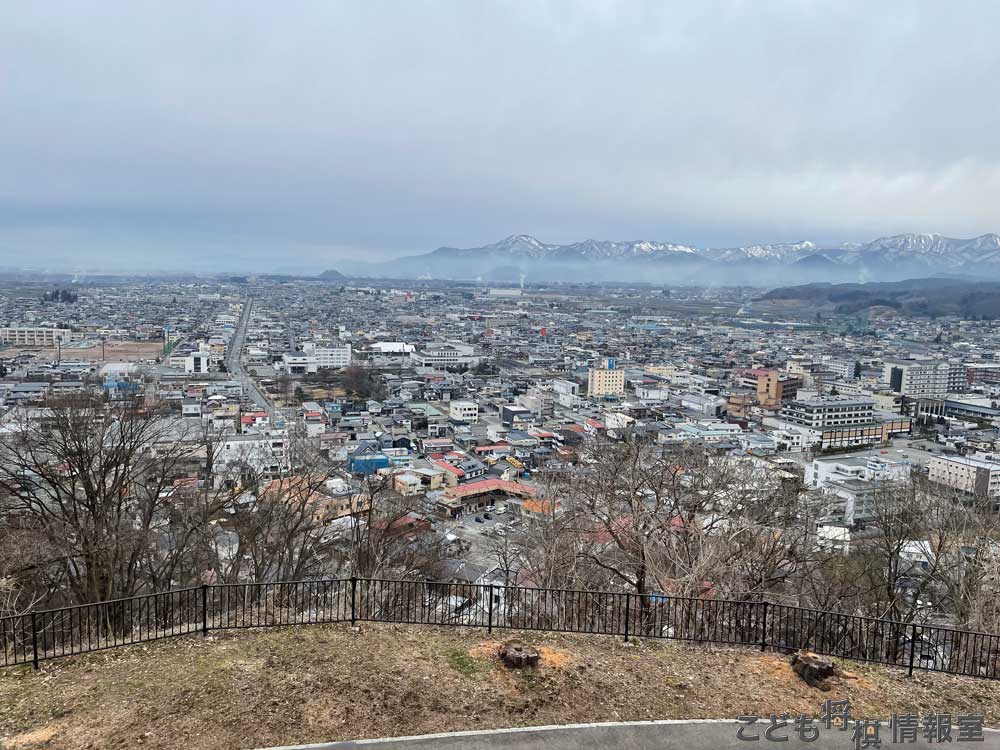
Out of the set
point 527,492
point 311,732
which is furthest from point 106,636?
point 527,492

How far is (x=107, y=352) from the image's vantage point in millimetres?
55500

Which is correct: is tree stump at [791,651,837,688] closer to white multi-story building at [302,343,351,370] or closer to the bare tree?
the bare tree

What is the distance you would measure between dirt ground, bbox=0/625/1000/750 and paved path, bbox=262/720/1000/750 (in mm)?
126

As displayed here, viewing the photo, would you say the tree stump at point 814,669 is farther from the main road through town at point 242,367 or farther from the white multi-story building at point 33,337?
the white multi-story building at point 33,337

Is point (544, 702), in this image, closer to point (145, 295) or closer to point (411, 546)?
point (411, 546)

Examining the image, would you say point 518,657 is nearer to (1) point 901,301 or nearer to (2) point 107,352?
(2) point 107,352

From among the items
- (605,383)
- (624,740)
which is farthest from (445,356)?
(624,740)

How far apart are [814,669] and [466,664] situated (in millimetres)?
2683

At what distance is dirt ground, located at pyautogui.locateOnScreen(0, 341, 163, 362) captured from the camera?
5168 centimetres

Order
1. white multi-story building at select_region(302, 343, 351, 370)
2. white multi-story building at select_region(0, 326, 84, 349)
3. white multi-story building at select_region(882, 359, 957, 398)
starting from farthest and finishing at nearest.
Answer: white multi-story building at select_region(0, 326, 84, 349)
white multi-story building at select_region(302, 343, 351, 370)
white multi-story building at select_region(882, 359, 957, 398)

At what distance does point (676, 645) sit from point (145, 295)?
→ 134m

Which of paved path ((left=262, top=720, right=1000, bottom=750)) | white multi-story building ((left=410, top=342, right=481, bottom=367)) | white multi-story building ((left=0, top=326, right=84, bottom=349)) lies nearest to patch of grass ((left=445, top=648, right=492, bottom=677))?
paved path ((left=262, top=720, right=1000, bottom=750))

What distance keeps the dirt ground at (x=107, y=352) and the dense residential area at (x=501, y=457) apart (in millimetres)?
453

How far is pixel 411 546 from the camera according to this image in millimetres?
12461
